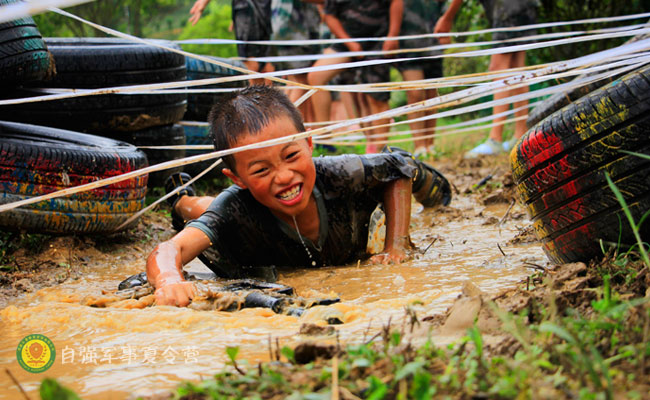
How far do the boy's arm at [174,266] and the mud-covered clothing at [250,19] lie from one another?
5.07 meters

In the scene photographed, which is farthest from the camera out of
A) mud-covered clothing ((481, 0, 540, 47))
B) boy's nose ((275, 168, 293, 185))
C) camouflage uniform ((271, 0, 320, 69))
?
camouflage uniform ((271, 0, 320, 69))

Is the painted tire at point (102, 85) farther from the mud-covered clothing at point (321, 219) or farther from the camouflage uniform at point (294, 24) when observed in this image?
the camouflage uniform at point (294, 24)

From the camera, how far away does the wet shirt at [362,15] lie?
6797mm

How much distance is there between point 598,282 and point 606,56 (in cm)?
102

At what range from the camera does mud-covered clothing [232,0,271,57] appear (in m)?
7.81

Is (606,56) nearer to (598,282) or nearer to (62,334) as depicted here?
(598,282)

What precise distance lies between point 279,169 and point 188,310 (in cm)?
89

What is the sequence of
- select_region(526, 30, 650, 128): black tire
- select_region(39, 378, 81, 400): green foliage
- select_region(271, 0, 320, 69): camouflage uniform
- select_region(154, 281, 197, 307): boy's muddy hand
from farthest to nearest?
select_region(271, 0, 320, 69): camouflage uniform, select_region(526, 30, 650, 128): black tire, select_region(154, 281, 197, 307): boy's muddy hand, select_region(39, 378, 81, 400): green foliage

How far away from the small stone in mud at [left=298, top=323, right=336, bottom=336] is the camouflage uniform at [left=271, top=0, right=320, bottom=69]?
247 inches

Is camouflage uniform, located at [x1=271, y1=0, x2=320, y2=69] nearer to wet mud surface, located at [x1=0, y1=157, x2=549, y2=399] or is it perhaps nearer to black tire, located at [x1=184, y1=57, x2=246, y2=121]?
black tire, located at [x1=184, y1=57, x2=246, y2=121]

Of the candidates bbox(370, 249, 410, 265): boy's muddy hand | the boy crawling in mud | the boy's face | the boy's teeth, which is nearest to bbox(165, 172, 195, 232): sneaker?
the boy crawling in mud

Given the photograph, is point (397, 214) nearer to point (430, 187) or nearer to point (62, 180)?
point (430, 187)

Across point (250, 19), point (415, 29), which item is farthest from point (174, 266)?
point (250, 19)

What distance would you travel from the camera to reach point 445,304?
223 cm
